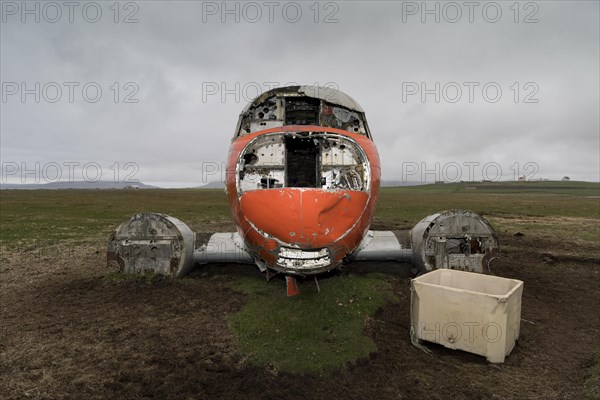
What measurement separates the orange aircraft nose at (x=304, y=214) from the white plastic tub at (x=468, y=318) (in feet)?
5.41

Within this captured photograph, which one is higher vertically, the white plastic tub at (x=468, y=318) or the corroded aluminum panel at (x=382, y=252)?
the corroded aluminum panel at (x=382, y=252)

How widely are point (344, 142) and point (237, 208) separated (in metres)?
2.52

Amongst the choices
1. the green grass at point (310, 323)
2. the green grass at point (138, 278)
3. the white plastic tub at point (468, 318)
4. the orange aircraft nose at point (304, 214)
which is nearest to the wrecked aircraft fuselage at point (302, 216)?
the orange aircraft nose at point (304, 214)

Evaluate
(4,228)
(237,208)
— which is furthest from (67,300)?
(4,228)

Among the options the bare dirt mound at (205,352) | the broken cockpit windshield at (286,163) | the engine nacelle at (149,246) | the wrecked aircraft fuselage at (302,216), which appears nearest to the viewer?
the bare dirt mound at (205,352)

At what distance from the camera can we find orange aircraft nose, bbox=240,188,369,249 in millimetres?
5938

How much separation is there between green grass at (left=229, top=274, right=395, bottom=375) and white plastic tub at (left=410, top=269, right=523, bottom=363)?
38.7 inches

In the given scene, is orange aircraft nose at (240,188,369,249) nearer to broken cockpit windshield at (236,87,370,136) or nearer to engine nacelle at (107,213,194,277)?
broken cockpit windshield at (236,87,370,136)

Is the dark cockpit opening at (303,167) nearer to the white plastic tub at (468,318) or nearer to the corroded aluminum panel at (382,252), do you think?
the corroded aluminum panel at (382,252)

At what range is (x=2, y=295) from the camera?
8852 mm

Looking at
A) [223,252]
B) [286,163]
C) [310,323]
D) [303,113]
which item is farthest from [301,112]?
[310,323]

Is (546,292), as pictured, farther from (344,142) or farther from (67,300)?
(67,300)

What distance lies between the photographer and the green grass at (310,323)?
217 inches

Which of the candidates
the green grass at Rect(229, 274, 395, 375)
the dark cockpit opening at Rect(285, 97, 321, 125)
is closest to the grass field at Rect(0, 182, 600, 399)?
the green grass at Rect(229, 274, 395, 375)
